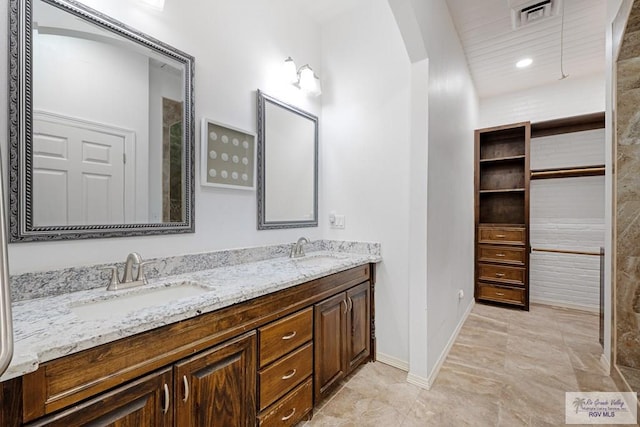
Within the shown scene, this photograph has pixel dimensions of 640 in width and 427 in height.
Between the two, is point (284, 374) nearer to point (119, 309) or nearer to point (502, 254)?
point (119, 309)

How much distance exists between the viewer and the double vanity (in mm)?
792

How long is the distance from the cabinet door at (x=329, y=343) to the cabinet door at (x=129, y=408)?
2.84 feet

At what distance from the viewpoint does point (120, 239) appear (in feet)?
4.63

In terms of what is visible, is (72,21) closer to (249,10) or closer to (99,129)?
(99,129)

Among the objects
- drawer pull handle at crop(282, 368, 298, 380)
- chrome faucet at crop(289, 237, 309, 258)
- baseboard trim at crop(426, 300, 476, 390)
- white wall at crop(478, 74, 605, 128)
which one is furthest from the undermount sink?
white wall at crop(478, 74, 605, 128)

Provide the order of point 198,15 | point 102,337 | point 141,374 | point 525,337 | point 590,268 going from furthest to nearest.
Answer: point 590,268
point 525,337
point 198,15
point 141,374
point 102,337

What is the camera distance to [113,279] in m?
1.31

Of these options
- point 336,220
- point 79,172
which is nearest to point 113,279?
point 79,172

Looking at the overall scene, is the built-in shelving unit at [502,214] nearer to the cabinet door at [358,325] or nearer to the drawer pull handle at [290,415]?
the cabinet door at [358,325]

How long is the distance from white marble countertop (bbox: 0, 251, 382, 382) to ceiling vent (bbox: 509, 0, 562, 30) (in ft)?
8.08

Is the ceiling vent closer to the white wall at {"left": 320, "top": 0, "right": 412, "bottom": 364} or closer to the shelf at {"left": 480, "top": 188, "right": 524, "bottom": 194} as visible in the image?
the white wall at {"left": 320, "top": 0, "right": 412, "bottom": 364}

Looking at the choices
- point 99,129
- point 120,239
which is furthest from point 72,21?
point 120,239

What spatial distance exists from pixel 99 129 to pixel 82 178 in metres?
0.25

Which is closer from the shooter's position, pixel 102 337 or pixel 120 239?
pixel 102 337
